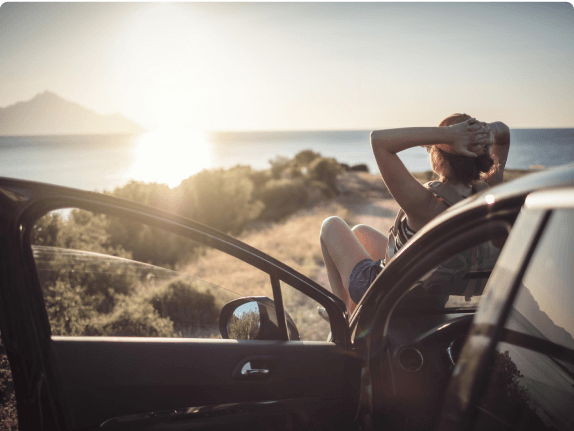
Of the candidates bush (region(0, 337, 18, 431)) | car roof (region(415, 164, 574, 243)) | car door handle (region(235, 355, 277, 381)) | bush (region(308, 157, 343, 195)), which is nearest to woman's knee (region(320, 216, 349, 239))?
car door handle (region(235, 355, 277, 381))

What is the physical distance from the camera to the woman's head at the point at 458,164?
2117mm

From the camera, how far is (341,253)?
2562mm

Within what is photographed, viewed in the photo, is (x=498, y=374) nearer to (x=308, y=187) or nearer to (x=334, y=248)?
(x=334, y=248)

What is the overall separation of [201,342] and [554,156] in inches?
69.4

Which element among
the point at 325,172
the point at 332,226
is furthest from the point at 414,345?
the point at 325,172

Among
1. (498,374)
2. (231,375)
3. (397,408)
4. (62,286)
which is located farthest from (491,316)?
(62,286)

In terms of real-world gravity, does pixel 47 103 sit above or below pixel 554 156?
above

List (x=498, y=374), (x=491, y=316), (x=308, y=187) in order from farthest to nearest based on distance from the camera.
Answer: (x=308, y=187) → (x=498, y=374) → (x=491, y=316)

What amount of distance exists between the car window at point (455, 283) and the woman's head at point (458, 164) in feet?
2.50

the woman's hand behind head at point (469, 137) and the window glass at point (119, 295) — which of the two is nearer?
the woman's hand behind head at point (469, 137)

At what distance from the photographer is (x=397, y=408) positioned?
1303 mm

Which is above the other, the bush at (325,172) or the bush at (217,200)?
the bush at (325,172)

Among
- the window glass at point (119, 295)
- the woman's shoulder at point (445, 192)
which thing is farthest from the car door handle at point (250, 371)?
the woman's shoulder at point (445, 192)

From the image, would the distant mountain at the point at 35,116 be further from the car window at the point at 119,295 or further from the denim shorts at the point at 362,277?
the denim shorts at the point at 362,277
